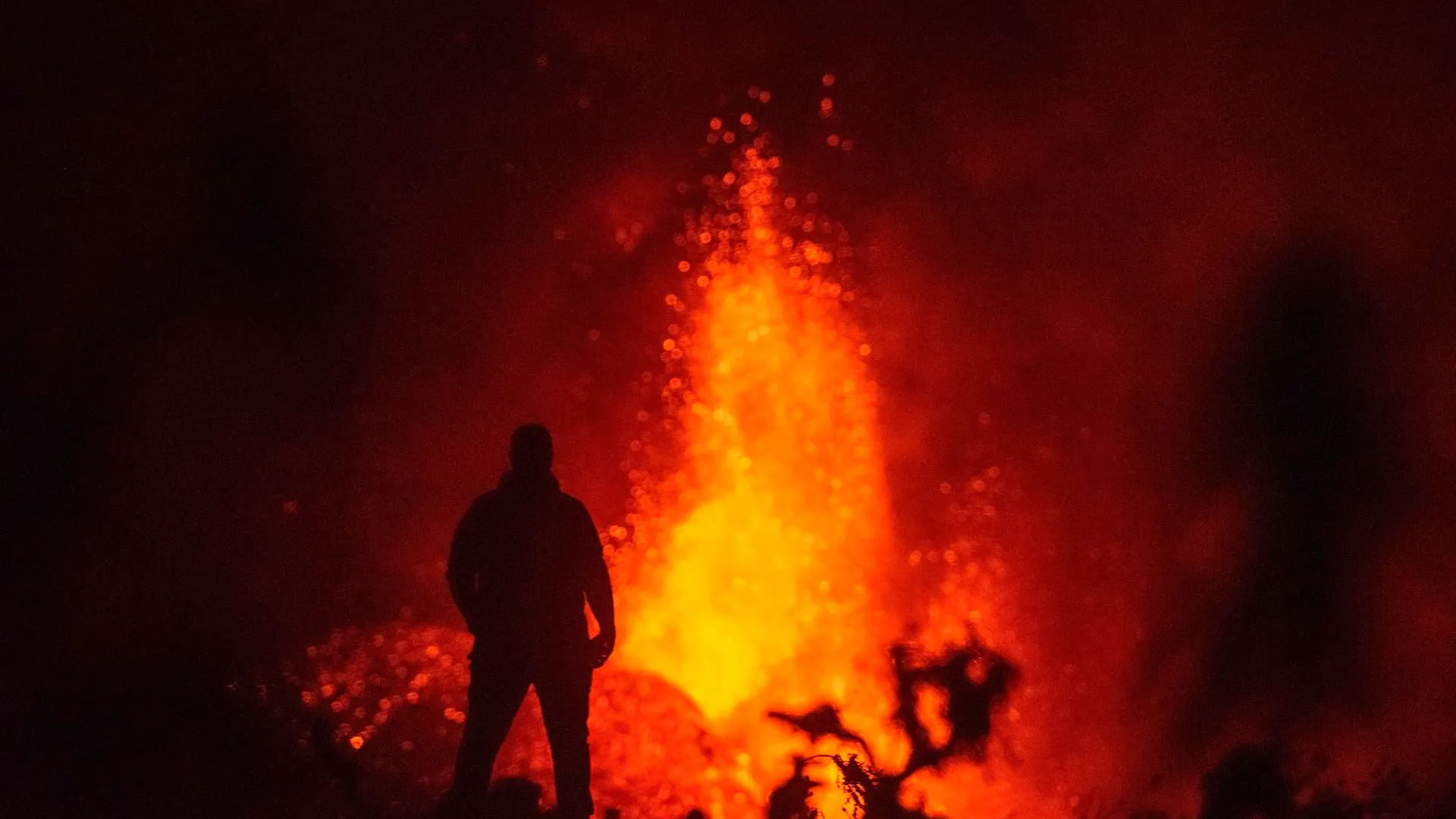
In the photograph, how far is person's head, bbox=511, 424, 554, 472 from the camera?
5305mm

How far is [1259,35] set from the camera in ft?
31.2

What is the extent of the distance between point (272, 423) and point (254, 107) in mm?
2328

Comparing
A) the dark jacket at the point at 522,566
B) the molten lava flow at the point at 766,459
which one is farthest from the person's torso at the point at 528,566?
the molten lava flow at the point at 766,459

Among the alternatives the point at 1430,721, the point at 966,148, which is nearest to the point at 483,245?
the point at 966,148

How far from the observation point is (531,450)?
5305 millimetres

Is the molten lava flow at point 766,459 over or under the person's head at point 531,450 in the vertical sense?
over

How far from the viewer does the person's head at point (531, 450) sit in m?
5.30

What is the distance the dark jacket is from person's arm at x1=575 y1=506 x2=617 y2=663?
0.05ft

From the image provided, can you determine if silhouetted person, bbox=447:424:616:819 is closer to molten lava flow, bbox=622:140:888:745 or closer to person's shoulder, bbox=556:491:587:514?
person's shoulder, bbox=556:491:587:514

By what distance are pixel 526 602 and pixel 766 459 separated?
486 cm

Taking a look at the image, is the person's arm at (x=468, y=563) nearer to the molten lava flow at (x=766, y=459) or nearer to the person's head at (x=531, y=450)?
the person's head at (x=531, y=450)

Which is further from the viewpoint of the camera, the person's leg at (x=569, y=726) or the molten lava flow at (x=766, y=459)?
the molten lava flow at (x=766, y=459)

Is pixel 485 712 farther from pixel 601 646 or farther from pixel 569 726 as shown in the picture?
pixel 601 646

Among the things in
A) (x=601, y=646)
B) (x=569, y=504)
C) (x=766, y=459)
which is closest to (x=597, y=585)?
(x=601, y=646)
